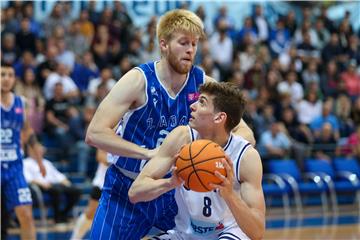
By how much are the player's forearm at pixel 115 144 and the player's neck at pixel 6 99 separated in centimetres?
345

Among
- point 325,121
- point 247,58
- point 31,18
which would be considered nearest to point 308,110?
point 325,121

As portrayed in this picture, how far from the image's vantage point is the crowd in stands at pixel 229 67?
13305 millimetres

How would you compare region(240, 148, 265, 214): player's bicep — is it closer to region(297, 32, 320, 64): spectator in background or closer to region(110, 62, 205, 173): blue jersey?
region(110, 62, 205, 173): blue jersey

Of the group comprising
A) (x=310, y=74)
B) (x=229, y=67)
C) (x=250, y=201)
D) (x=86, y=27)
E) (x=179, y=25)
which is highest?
(x=179, y=25)

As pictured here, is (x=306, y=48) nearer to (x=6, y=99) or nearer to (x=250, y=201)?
(x=6, y=99)

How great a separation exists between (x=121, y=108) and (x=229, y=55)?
11.7 meters

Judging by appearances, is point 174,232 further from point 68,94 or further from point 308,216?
point 308,216

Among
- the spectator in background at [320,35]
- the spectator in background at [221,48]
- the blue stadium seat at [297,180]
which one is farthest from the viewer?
the spectator in background at [320,35]

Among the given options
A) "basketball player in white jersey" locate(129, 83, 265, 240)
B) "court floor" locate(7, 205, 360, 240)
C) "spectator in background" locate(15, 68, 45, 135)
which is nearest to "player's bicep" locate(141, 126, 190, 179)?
"basketball player in white jersey" locate(129, 83, 265, 240)

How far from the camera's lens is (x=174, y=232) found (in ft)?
16.9

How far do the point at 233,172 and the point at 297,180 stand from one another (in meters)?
10.3

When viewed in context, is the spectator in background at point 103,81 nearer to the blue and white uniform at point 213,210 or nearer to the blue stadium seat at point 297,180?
the blue stadium seat at point 297,180

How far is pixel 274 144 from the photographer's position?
14.8 metres

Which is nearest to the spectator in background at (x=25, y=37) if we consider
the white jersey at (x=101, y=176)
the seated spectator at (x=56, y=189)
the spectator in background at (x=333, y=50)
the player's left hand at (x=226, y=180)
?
the seated spectator at (x=56, y=189)
